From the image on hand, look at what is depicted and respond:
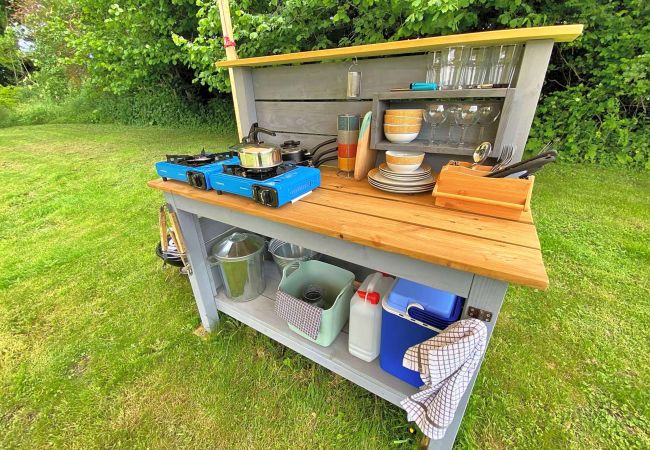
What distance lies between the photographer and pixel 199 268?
1.46 metres

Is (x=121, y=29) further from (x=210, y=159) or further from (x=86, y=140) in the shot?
(x=210, y=159)

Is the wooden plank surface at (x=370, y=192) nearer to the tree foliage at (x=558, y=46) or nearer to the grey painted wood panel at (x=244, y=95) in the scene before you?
the grey painted wood panel at (x=244, y=95)

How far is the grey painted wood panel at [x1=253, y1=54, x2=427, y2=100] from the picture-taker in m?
1.21

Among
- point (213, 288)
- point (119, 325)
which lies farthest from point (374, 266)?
point (119, 325)

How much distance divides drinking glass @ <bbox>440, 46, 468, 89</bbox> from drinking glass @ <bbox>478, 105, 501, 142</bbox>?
0.43 ft

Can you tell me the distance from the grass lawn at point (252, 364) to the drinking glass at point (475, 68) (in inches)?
49.9

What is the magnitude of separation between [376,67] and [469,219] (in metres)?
0.81

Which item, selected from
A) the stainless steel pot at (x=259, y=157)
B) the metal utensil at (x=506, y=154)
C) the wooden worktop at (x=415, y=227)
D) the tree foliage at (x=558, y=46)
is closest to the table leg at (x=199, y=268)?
the wooden worktop at (x=415, y=227)

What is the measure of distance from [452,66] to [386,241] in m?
0.78

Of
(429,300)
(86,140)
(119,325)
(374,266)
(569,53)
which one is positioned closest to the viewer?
(374,266)

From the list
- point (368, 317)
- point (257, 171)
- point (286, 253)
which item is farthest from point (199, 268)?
point (368, 317)

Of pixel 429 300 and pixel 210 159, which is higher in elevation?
pixel 210 159

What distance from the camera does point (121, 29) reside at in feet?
16.6

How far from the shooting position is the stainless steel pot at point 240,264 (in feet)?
4.87
